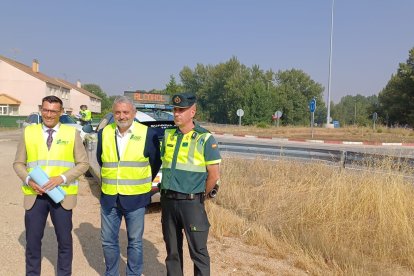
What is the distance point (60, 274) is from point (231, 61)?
8029 centimetres

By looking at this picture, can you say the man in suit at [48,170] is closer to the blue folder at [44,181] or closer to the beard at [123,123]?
the blue folder at [44,181]

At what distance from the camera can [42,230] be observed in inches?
126

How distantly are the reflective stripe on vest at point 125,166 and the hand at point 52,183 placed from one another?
0.37m

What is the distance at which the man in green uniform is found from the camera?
9.73 feet

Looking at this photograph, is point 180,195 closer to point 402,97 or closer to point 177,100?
point 177,100

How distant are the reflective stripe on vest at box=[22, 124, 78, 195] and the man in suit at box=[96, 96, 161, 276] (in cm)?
29

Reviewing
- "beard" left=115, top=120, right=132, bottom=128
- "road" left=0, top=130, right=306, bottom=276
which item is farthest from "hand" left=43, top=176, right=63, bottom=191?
"road" left=0, top=130, right=306, bottom=276

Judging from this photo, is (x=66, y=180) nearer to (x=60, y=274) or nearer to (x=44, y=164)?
(x=44, y=164)

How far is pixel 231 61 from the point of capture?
3194 inches

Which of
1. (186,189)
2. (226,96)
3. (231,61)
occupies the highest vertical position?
(231,61)

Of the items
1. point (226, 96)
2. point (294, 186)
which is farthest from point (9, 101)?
point (294, 186)

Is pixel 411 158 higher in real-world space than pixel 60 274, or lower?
higher

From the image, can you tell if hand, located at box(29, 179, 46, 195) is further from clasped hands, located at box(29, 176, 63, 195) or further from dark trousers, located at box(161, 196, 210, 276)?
dark trousers, located at box(161, 196, 210, 276)

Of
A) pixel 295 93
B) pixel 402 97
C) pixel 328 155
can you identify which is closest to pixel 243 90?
pixel 295 93
